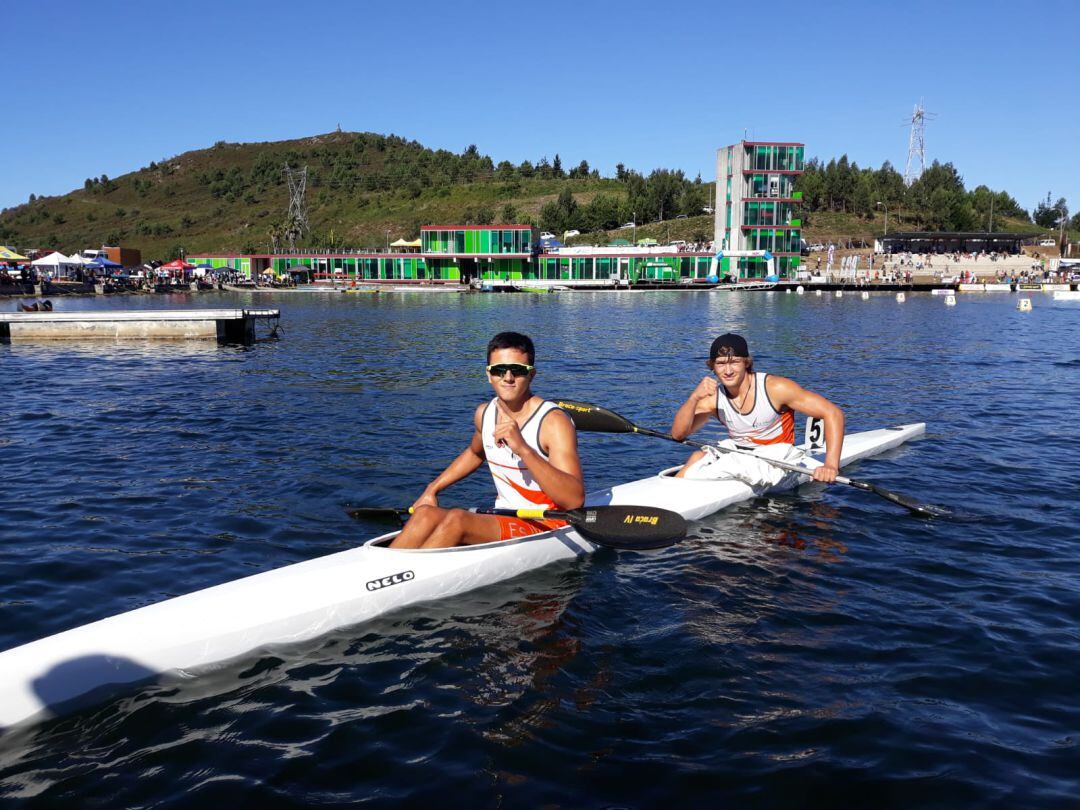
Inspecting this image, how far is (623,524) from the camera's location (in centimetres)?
738

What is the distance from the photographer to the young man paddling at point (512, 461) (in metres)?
6.44

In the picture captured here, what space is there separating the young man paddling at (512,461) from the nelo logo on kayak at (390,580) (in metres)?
0.25

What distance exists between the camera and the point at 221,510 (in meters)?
10.2

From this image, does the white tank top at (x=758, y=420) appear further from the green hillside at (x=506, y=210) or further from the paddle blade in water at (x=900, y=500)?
the green hillside at (x=506, y=210)

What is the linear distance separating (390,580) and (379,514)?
6.34 feet

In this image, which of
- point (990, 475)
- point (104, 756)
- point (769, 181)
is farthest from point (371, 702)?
point (769, 181)

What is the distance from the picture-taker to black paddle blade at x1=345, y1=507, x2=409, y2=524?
27.8ft

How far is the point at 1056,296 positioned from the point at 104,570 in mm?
92720

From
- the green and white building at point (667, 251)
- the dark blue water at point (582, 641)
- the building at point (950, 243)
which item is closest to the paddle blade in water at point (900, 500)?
the dark blue water at point (582, 641)

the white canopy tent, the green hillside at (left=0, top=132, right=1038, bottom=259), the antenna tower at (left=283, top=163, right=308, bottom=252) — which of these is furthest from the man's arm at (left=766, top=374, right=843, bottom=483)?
the green hillside at (left=0, top=132, right=1038, bottom=259)

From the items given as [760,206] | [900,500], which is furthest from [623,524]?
[760,206]

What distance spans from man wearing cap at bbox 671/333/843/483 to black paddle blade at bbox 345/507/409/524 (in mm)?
3522

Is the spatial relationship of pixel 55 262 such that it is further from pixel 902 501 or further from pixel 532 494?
pixel 902 501

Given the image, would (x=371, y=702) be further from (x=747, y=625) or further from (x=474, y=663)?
(x=747, y=625)
